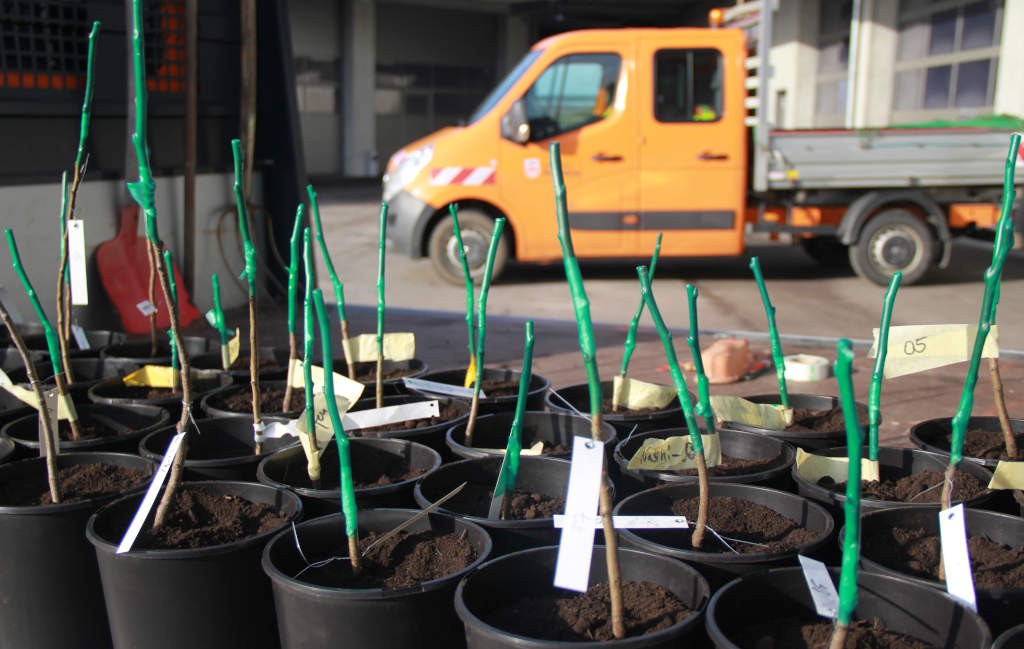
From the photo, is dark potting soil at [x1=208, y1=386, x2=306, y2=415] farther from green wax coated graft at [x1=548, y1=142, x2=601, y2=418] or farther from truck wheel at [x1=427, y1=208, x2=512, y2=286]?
truck wheel at [x1=427, y1=208, x2=512, y2=286]

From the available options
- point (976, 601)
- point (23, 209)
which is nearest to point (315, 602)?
point (976, 601)

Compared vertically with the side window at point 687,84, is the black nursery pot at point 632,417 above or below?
below

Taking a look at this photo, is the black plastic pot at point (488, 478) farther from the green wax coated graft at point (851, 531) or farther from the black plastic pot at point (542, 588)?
the green wax coated graft at point (851, 531)

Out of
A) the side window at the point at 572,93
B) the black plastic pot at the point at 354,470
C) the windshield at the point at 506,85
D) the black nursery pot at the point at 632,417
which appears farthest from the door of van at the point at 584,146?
the black plastic pot at the point at 354,470

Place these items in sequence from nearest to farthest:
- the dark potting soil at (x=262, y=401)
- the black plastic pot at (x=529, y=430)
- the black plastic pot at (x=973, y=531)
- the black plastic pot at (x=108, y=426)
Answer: the black plastic pot at (x=973, y=531) → the black plastic pot at (x=108, y=426) → the black plastic pot at (x=529, y=430) → the dark potting soil at (x=262, y=401)

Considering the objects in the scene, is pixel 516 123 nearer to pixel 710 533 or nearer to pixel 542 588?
pixel 710 533

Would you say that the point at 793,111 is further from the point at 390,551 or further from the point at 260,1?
the point at 390,551

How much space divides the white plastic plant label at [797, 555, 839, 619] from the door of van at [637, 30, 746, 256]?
229 inches

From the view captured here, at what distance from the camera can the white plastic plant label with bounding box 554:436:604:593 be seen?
133 cm

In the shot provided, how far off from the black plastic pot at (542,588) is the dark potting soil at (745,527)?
0.47 ft

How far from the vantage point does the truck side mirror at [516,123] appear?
23.2 feet

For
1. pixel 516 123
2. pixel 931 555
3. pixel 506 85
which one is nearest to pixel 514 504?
pixel 931 555

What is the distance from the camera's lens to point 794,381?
4.43 m

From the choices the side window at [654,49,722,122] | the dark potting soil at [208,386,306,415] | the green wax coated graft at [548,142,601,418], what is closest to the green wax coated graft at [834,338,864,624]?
the green wax coated graft at [548,142,601,418]
